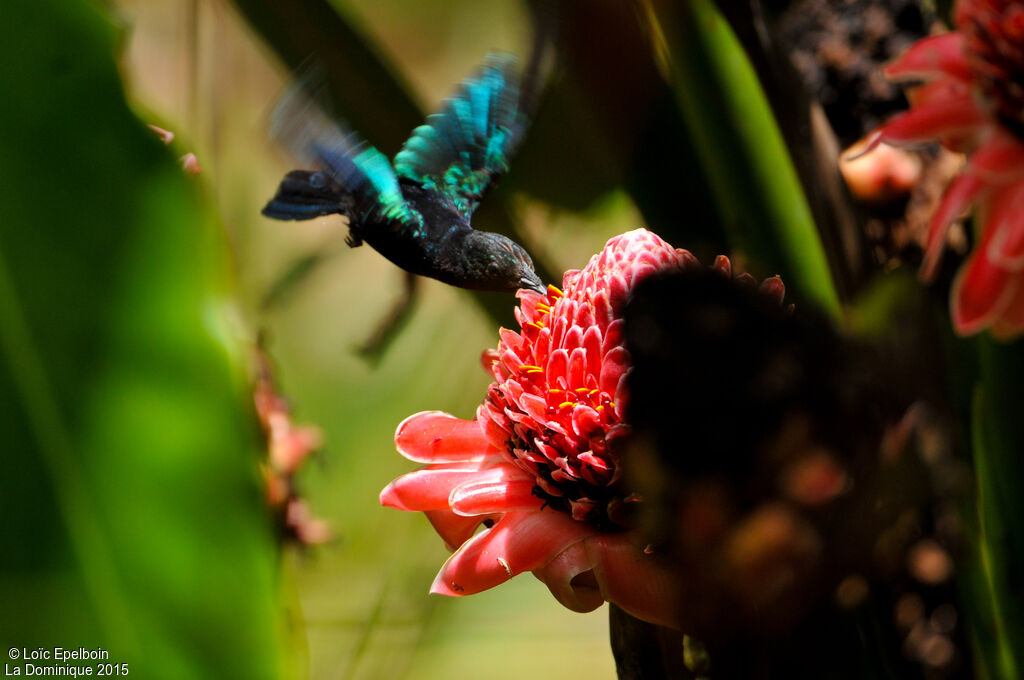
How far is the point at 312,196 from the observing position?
0.72 feet

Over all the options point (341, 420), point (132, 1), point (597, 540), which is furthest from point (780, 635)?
point (132, 1)

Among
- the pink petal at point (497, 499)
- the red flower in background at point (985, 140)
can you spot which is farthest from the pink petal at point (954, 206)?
the pink petal at point (497, 499)

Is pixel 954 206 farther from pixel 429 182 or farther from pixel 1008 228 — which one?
pixel 429 182

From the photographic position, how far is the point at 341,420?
1.45 feet

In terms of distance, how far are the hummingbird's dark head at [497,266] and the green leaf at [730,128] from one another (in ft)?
0.23

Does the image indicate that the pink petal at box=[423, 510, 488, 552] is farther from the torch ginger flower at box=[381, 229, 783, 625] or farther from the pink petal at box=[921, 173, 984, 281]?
the pink petal at box=[921, 173, 984, 281]

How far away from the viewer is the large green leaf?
23 centimetres

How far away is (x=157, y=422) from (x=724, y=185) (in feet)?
0.59

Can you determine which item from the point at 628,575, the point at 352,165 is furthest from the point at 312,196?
the point at 628,575

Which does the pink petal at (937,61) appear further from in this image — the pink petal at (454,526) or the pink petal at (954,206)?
the pink petal at (454,526)

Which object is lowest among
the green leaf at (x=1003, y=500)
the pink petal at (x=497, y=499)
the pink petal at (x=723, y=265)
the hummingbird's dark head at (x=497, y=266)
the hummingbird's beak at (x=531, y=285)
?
the green leaf at (x=1003, y=500)

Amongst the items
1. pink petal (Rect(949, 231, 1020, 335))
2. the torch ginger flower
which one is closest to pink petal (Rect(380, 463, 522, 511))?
the torch ginger flower

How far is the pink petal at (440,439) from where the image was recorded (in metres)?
0.22

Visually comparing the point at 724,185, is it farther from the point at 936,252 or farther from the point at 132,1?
the point at 132,1
